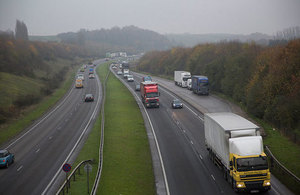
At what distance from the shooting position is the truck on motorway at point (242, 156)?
65.9ft

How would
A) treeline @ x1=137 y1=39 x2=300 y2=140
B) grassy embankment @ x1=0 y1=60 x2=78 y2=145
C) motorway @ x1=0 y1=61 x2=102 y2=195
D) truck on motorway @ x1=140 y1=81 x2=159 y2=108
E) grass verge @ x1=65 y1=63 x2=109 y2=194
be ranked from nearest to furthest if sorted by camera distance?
grass verge @ x1=65 y1=63 x2=109 y2=194 < motorway @ x1=0 y1=61 x2=102 y2=195 < treeline @ x1=137 y1=39 x2=300 y2=140 < grassy embankment @ x1=0 y1=60 x2=78 y2=145 < truck on motorway @ x1=140 y1=81 x2=159 y2=108

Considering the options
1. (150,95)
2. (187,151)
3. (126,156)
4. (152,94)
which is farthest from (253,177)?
(150,95)

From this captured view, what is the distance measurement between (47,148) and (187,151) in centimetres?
1464

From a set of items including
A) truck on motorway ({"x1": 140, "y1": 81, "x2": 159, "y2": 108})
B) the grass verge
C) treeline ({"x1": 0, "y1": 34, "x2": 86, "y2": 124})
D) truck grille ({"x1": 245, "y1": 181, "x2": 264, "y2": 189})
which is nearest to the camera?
truck grille ({"x1": 245, "y1": 181, "x2": 264, "y2": 189})

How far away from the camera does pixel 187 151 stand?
32.8 metres

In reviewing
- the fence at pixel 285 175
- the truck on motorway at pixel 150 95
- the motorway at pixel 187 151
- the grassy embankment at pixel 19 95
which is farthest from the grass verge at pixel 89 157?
the fence at pixel 285 175

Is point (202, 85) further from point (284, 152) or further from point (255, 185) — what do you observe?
point (255, 185)

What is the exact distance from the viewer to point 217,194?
845 inches

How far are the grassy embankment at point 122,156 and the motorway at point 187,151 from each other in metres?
1.62

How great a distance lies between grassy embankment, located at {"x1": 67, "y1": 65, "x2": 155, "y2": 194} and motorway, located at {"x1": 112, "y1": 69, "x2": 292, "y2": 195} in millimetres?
1615

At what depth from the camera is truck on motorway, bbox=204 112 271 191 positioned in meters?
20.1

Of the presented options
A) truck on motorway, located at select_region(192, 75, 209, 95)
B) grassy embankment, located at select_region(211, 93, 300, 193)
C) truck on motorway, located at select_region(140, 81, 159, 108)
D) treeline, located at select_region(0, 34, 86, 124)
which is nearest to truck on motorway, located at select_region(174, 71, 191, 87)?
truck on motorway, located at select_region(192, 75, 209, 95)

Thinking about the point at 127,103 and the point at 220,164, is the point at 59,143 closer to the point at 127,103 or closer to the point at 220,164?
the point at 220,164

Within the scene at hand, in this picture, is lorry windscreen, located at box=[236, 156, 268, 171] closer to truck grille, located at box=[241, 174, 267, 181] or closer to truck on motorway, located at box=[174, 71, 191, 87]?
truck grille, located at box=[241, 174, 267, 181]
